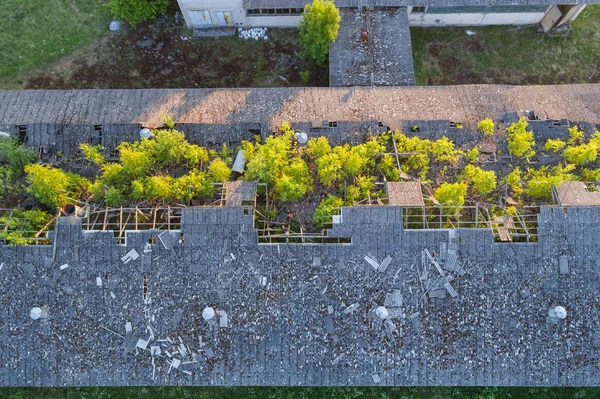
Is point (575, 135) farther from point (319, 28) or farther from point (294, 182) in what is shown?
point (319, 28)

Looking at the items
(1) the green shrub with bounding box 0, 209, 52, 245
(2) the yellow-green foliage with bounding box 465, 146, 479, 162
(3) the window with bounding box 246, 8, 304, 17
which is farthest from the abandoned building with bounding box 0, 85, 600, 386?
(3) the window with bounding box 246, 8, 304, 17

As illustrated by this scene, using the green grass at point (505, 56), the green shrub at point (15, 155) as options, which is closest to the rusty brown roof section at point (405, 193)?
the green grass at point (505, 56)

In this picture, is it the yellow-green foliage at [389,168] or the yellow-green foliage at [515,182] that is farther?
the yellow-green foliage at [389,168]

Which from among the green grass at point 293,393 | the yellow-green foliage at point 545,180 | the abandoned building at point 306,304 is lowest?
the green grass at point 293,393

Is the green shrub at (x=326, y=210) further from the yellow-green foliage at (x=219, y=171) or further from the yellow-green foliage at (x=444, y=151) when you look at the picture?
the yellow-green foliage at (x=444, y=151)

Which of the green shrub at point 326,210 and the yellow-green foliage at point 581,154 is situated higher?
the yellow-green foliage at point 581,154

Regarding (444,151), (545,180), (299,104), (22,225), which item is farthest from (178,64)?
(545,180)

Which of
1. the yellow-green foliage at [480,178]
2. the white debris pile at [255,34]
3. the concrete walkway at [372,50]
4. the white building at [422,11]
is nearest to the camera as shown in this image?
the yellow-green foliage at [480,178]

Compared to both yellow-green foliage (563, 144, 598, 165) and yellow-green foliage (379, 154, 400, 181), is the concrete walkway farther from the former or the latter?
yellow-green foliage (563, 144, 598, 165)
